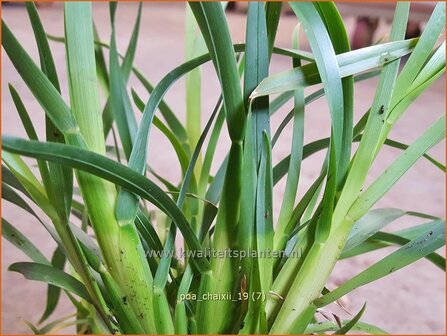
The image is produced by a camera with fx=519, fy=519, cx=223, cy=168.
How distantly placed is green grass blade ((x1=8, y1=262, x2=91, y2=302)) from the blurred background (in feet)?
0.65

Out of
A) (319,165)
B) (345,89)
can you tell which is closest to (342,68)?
(345,89)

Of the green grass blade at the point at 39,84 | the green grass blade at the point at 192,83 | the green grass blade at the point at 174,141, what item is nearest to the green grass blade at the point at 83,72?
the green grass blade at the point at 39,84

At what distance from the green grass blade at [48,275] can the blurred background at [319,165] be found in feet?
0.65

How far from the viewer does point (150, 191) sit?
Answer: 0.95ft

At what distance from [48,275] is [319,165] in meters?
1.06

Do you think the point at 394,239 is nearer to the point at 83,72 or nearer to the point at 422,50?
the point at 422,50

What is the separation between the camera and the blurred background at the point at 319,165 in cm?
83

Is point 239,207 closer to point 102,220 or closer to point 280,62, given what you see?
point 102,220

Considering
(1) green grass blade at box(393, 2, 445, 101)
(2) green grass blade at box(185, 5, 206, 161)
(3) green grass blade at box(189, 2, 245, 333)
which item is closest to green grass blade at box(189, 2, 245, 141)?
(3) green grass blade at box(189, 2, 245, 333)

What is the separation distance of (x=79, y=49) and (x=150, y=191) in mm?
85

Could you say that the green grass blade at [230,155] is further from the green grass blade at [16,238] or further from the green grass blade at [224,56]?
the green grass blade at [16,238]

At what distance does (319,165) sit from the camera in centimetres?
135

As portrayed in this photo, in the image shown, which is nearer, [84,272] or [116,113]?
[84,272]

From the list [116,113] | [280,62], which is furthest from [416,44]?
[280,62]
